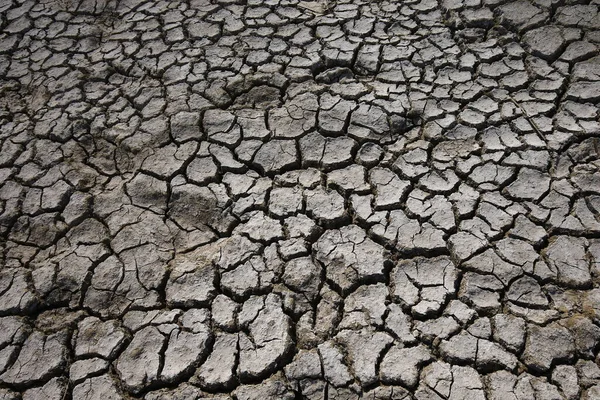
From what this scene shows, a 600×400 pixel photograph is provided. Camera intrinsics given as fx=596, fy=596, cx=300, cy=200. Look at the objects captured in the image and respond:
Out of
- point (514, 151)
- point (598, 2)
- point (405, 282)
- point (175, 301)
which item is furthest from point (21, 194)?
point (598, 2)

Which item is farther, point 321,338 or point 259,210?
point 259,210

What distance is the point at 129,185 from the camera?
9.45ft

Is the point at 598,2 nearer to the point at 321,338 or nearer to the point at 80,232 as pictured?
the point at 321,338

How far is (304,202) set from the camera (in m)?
2.71

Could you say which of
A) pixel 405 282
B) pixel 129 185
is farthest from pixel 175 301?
pixel 405 282

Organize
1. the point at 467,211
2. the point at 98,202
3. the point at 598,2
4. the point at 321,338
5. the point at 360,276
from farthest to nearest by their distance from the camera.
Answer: the point at 598,2, the point at 98,202, the point at 467,211, the point at 360,276, the point at 321,338

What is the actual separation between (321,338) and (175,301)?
0.62 meters

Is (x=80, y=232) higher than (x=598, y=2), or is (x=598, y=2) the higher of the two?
(x=598, y=2)

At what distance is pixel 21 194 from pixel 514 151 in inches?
93.8

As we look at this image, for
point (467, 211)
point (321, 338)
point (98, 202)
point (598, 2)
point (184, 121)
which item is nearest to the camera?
point (321, 338)

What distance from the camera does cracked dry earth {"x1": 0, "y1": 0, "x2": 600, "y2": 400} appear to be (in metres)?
2.19

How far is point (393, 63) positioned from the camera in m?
3.34

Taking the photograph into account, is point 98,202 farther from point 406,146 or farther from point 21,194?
point 406,146

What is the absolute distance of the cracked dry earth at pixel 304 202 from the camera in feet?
7.17
